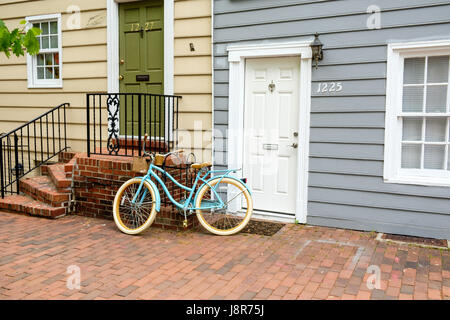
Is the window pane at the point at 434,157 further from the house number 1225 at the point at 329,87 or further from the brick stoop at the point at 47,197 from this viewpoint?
the brick stoop at the point at 47,197

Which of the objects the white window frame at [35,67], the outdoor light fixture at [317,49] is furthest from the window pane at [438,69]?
the white window frame at [35,67]

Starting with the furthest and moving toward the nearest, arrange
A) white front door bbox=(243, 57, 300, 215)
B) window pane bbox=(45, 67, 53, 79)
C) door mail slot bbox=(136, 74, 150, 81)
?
window pane bbox=(45, 67, 53, 79) → door mail slot bbox=(136, 74, 150, 81) → white front door bbox=(243, 57, 300, 215)

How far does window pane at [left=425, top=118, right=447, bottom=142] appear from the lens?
4805mm

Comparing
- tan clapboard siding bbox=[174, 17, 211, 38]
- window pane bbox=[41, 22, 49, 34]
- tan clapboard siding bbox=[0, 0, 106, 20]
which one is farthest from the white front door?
window pane bbox=[41, 22, 49, 34]

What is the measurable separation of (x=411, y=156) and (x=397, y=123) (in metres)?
0.42

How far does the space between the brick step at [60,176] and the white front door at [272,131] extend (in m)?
2.55

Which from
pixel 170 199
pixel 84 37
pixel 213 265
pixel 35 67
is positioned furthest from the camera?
pixel 35 67

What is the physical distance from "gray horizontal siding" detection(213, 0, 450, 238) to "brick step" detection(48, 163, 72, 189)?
3332 mm

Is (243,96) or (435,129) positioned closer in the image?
(435,129)

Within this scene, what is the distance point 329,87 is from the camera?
5.25 meters

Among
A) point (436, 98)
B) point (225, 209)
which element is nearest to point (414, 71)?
point (436, 98)

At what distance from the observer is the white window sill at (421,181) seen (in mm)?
4715

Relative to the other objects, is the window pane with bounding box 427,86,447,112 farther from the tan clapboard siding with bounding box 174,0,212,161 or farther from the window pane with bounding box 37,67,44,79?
the window pane with bounding box 37,67,44,79

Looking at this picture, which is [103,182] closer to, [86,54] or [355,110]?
[86,54]
